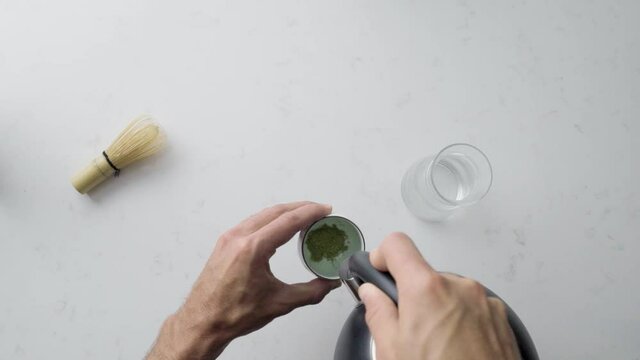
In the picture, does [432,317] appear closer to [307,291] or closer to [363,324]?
[363,324]

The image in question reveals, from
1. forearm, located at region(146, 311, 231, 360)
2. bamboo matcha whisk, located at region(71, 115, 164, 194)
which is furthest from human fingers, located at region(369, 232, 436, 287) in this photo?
bamboo matcha whisk, located at region(71, 115, 164, 194)

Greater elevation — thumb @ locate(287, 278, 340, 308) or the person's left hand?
the person's left hand

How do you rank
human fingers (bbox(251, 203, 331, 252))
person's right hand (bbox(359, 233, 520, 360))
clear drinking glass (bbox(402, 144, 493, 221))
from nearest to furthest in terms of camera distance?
person's right hand (bbox(359, 233, 520, 360)) < human fingers (bbox(251, 203, 331, 252)) < clear drinking glass (bbox(402, 144, 493, 221))

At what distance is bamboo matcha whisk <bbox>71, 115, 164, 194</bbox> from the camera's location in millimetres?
827

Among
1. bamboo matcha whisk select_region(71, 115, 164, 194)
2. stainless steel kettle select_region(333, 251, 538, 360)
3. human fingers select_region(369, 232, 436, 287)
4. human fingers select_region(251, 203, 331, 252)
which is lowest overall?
stainless steel kettle select_region(333, 251, 538, 360)

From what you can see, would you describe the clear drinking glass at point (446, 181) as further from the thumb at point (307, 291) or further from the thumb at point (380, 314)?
the thumb at point (380, 314)

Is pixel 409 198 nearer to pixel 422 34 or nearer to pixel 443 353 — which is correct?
pixel 422 34

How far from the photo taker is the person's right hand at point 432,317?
0.42 metres

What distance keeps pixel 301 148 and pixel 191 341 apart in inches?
16.1

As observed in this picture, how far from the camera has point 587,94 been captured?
914mm

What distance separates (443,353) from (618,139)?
75 centimetres

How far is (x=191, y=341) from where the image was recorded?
66 cm

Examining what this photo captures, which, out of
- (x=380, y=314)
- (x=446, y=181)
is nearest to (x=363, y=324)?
(x=380, y=314)

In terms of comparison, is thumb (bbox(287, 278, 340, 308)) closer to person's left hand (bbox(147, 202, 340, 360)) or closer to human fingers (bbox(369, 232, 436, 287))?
person's left hand (bbox(147, 202, 340, 360))
